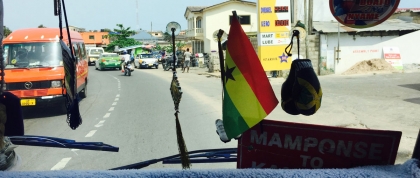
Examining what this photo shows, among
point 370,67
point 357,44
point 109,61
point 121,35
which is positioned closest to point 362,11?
point 121,35

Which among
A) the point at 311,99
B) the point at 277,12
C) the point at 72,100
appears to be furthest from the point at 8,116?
the point at 277,12

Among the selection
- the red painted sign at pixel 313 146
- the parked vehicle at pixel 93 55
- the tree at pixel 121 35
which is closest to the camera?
the red painted sign at pixel 313 146

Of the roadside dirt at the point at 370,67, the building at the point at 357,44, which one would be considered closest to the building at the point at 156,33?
the building at the point at 357,44

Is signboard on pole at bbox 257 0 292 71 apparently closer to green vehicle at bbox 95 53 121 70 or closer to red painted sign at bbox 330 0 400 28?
red painted sign at bbox 330 0 400 28

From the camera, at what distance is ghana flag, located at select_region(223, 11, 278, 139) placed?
1.63 m

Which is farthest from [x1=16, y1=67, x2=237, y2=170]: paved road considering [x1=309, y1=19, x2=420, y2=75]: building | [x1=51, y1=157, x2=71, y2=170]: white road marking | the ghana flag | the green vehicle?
the green vehicle

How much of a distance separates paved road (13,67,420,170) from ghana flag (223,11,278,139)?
1905 millimetres

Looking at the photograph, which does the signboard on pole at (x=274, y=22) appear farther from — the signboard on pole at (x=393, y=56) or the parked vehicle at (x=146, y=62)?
the parked vehicle at (x=146, y=62)

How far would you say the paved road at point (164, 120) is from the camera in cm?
637

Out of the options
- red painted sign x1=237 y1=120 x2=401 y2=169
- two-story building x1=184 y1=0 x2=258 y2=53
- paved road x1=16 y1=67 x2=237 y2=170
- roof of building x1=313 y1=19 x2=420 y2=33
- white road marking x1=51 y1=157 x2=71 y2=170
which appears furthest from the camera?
roof of building x1=313 y1=19 x2=420 y2=33

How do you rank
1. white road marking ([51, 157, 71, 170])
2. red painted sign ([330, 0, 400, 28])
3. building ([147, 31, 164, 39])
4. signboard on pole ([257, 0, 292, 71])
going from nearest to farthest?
1. red painted sign ([330, 0, 400, 28])
2. building ([147, 31, 164, 39])
3. white road marking ([51, 157, 71, 170])
4. signboard on pole ([257, 0, 292, 71])

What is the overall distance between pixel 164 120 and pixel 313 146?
8455mm

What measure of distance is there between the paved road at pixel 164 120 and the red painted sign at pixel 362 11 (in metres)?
1.89

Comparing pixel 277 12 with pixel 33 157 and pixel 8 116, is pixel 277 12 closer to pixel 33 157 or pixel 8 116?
pixel 33 157
